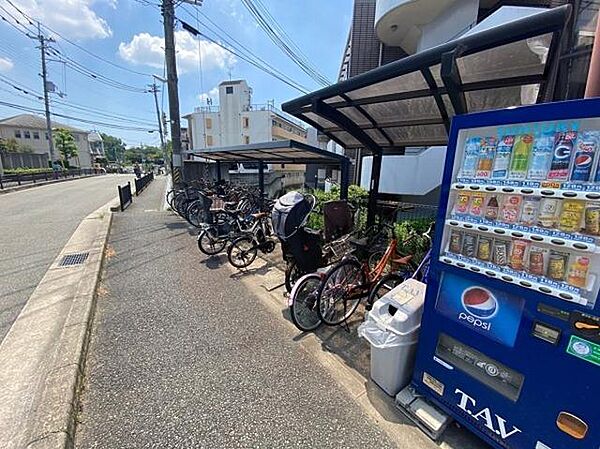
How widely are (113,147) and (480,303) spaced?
100m

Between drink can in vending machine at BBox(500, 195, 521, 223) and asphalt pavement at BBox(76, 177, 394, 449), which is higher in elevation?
drink can in vending machine at BBox(500, 195, 521, 223)

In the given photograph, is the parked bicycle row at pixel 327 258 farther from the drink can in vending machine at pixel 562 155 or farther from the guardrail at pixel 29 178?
the guardrail at pixel 29 178

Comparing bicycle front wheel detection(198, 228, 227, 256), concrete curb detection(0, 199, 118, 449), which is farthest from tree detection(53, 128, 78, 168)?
concrete curb detection(0, 199, 118, 449)

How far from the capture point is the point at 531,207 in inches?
63.1

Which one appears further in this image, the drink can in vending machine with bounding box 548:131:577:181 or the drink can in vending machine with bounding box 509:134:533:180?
the drink can in vending machine with bounding box 509:134:533:180

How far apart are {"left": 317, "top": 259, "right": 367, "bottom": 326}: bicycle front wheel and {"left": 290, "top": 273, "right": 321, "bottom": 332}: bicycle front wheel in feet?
0.35

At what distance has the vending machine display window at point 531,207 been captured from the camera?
141cm

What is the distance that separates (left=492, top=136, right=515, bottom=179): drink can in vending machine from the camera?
1.68 m

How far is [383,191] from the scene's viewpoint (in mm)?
8656

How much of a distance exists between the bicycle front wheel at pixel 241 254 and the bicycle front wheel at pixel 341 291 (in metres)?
2.16

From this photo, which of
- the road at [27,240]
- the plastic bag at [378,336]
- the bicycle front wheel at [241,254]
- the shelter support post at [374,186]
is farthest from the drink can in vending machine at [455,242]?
the road at [27,240]

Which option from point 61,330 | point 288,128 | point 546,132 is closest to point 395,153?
point 546,132

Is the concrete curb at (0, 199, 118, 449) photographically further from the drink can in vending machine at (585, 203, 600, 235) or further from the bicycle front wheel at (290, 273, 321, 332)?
the drink can in vending machine at (585, 203, 600, 235)

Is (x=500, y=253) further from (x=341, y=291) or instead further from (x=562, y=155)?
(x=341, y=291)
